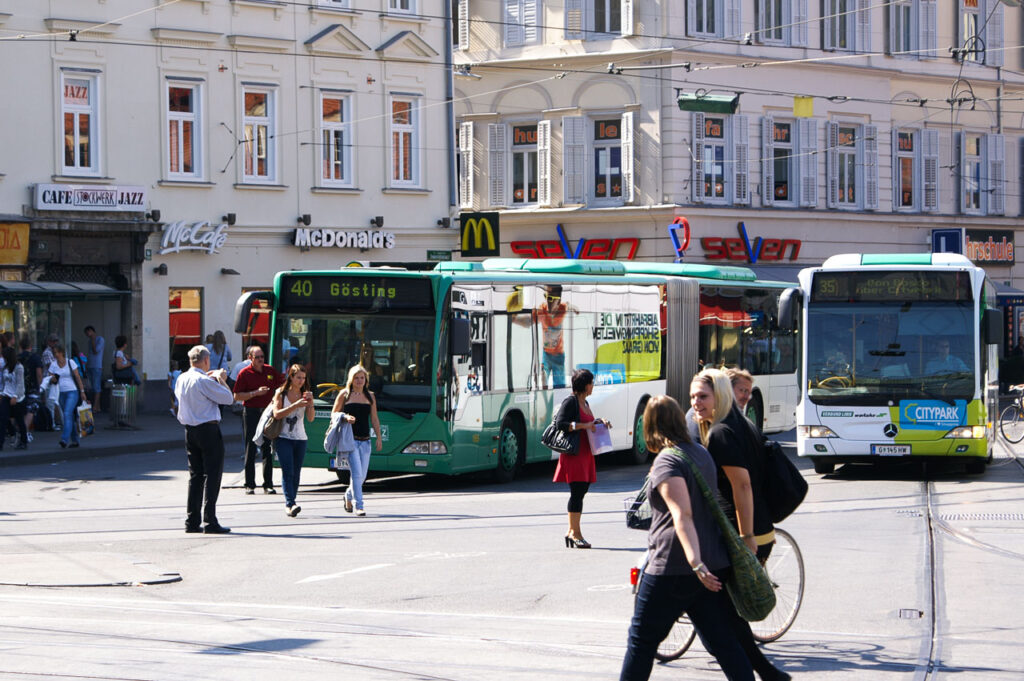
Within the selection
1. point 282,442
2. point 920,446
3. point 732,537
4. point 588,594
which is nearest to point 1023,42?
point 920,446

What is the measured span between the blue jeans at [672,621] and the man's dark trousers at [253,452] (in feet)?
38.6

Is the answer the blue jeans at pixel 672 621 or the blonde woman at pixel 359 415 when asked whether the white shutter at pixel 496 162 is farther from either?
the blue jeans at pixel 672 621

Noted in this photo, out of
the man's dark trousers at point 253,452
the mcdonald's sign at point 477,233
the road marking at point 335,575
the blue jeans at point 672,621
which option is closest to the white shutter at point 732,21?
the mcdonald's sign at point 477,233

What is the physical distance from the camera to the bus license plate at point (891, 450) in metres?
19.0

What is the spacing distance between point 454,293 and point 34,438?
399 inches

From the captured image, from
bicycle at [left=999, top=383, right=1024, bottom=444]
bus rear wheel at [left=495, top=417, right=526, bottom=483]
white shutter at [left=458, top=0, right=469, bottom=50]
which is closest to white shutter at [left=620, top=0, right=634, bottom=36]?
white shutter at [left=458, top=0, right=469, bottom=50]

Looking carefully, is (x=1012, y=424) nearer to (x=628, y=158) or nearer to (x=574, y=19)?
(x=628, y=158)

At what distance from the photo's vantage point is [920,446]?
1903cm

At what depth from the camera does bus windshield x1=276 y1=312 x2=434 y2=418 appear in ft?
60.4

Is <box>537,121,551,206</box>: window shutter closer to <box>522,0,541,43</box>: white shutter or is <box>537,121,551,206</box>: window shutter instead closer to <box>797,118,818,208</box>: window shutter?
<box>522,0,541,43</box>: white shutter

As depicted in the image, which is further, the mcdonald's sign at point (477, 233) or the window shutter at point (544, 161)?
the window shutter at point (544, 161)

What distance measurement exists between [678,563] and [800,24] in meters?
36.6

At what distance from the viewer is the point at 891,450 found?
19078 millimetres

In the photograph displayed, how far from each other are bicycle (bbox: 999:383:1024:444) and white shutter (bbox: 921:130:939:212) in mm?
14728
